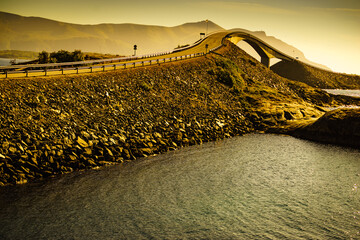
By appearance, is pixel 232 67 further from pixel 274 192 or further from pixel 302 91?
pixel 274 192

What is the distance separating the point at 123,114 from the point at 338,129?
29491 mm

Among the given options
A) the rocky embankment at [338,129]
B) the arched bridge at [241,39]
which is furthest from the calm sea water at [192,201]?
the arched bridge at [241,39]

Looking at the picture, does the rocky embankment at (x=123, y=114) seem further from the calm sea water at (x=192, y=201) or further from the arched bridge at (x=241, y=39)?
the arched bridge at (x=241, y=39)

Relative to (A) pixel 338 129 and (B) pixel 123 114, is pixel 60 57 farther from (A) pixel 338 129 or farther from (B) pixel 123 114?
(A) pixel 338 129

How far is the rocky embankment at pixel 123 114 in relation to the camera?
2930cm

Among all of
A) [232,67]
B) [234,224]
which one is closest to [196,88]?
[232,67]

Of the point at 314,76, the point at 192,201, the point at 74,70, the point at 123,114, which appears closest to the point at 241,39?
the point at 314,76

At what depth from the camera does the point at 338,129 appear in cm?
4603

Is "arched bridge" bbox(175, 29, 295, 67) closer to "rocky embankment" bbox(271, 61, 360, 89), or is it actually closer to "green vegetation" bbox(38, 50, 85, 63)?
"rocky embankment" bbox(271, 61, 360, 89)

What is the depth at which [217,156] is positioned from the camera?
Result: 36.3 metres

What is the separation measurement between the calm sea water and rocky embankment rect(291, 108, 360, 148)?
36.3 ft

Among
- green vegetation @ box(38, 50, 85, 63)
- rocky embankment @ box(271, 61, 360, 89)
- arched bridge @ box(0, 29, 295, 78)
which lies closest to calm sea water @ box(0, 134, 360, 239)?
arched bridge @ box(0, 29, 295, 78)

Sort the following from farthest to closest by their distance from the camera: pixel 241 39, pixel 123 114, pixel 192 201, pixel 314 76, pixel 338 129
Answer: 1. pixel 314 76
2. pixel 241 39
3. pixel 338 129
4. pixel 123 114
5. pixel 192 201

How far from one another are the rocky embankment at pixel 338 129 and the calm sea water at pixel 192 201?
11.1 meters
